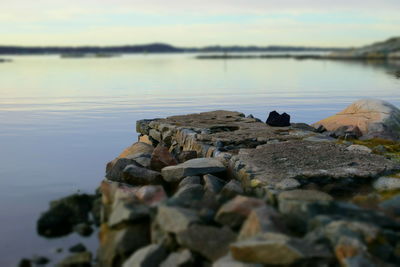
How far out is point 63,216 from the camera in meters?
7.75

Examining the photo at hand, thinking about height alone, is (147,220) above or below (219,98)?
above

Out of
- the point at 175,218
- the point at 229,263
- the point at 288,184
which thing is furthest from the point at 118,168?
the point at 229,263

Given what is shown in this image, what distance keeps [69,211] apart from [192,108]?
1556cm

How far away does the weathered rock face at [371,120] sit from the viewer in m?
11.7

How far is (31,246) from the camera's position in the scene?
721 centimetres

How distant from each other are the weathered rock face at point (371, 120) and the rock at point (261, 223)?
6.54 metres

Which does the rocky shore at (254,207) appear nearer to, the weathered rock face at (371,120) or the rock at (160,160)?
the rock at (160,160)

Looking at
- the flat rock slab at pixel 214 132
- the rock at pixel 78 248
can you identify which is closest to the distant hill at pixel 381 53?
the flat rock slab at pixel 214 132

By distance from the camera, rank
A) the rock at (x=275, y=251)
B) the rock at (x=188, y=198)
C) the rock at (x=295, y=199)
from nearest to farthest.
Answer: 1. the rock at (x=275, y=251)
2. the rock at (x=295, y=199)
3. the rock at (x=188, y=198)

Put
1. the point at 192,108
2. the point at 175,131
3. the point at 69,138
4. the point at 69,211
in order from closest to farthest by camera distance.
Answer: the point at 69,211 → the point at 175,131 → the point at 69,138 → the point at 192,108

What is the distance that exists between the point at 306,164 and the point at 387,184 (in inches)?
48.7

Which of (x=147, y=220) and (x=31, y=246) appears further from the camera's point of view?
(x=31, y=246)

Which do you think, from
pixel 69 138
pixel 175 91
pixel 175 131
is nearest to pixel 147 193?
pixel 175 131

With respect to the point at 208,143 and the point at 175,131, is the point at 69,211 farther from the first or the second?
the point at 175,131
